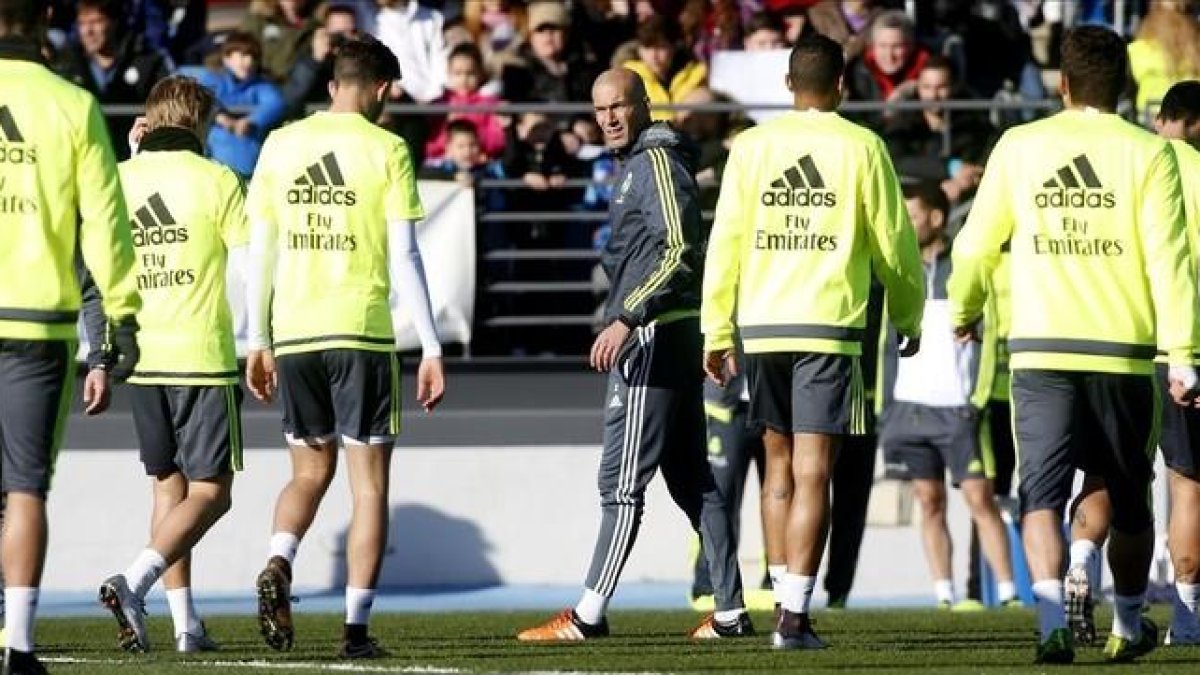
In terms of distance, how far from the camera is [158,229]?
11.6m

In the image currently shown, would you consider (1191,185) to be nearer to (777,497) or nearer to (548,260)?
(777,497)

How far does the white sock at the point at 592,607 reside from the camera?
11.8 m

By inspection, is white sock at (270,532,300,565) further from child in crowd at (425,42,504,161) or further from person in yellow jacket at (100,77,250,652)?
child in crowd at (425,42,504,161)

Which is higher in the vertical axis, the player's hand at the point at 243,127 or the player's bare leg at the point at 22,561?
the player's hand at the point at 243,127

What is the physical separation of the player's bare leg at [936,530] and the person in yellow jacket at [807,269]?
540cm

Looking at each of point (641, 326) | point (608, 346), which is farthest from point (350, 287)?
point (641, 326)

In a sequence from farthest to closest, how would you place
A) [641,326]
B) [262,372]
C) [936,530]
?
[936,530]
[641,326]
[262,372]

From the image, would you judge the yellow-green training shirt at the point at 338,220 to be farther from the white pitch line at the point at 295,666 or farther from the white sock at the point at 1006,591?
the white sock at the point at 1006,591

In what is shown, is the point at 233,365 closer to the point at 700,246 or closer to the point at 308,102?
the point at 700,246

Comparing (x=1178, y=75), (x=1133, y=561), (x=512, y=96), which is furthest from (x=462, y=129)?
(x=1133, y=561)

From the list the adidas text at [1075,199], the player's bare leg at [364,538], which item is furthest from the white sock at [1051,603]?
the player's bare leg at [364,538]

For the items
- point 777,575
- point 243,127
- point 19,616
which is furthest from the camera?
point 243,127

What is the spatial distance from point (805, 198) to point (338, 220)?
1722 millimetres

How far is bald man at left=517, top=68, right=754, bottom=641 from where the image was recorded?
11648mm
